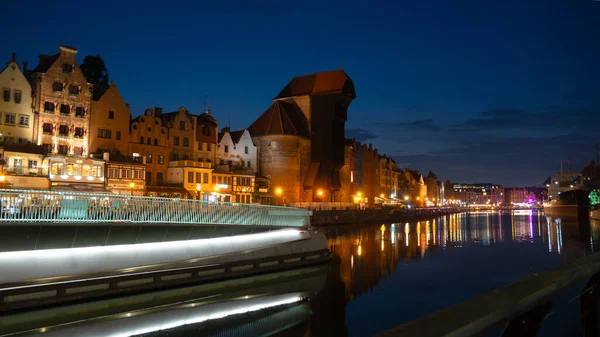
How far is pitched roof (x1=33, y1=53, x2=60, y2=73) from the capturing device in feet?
164

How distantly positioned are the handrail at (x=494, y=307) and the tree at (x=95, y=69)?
81723 millimetres

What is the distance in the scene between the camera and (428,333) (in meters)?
3.01

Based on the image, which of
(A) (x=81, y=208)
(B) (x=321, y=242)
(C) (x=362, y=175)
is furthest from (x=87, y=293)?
(C) (x=362, y=175)

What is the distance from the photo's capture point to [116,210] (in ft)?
77.1

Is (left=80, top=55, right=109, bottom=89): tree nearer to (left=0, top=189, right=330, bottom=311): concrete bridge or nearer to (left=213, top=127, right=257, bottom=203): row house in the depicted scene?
(left=213, top=127, right=257, bottom=203): row house

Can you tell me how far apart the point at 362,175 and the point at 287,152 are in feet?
124

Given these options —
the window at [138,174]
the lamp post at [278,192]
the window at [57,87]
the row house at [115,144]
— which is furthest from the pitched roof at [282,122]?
the window at [57,87]

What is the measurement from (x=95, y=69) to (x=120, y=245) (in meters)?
64.9

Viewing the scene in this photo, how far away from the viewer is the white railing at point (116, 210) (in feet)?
68.7

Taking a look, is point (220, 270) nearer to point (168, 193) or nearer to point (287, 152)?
point (168, 193)

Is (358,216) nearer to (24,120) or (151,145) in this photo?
(151,145)

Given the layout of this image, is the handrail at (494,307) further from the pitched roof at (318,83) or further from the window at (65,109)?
the pitched roof at (318,83)

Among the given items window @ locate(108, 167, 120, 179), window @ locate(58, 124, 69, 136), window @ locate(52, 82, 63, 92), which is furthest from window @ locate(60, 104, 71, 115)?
window @ locate(108, 167, 120, 179)

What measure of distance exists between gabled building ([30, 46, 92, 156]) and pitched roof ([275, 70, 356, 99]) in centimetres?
4102
